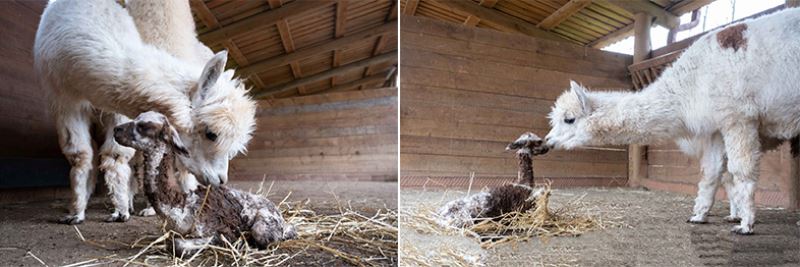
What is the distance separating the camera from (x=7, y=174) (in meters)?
1.44

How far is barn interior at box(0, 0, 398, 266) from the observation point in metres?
1.35

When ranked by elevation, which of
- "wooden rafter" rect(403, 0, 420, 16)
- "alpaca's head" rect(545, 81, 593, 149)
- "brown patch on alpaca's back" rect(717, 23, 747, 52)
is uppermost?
"wooden rafter" rect(403, 0, 420, 16)

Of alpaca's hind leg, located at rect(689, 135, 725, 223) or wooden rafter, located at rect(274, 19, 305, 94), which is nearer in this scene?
alpaca's hind leg, located at rect(689, 135, 725, 223)

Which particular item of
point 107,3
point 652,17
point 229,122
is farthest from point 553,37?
point 107,3

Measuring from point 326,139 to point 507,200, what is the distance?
104cm

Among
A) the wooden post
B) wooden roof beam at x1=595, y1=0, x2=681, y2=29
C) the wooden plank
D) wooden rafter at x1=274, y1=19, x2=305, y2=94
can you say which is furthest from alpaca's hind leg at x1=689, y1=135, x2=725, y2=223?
wooden rafter at x1=274, y1=19, x2=305, y2=94

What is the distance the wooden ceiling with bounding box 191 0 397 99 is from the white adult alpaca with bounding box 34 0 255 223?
15.5 inches

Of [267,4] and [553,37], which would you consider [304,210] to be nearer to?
[267,4]

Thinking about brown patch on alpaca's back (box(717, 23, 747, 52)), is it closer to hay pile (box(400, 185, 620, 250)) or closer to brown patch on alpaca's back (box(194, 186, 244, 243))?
hay pile (box(400, 185, 620, 250))

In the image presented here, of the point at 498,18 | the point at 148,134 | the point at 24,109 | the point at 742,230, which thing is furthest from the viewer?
the point at 24,109

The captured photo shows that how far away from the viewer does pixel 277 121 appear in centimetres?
203

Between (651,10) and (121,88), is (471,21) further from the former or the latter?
(121,88)

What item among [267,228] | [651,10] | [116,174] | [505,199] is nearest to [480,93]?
[505,199]

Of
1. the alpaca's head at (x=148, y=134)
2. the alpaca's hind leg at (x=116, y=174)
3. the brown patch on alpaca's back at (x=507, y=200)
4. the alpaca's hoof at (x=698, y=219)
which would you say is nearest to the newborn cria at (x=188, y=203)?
the alpaca's head at (x=148, y=134)
